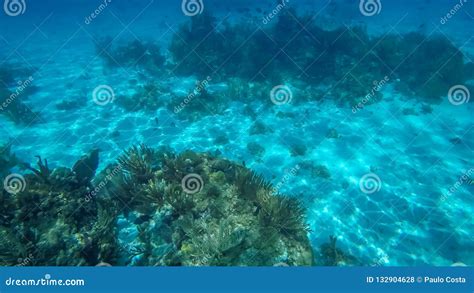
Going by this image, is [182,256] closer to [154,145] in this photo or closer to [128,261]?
[128,261]

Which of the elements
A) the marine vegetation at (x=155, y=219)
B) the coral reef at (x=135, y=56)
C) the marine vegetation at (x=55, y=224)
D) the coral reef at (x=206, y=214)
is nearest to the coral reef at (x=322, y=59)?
the coral reef at (x=135, y=56)

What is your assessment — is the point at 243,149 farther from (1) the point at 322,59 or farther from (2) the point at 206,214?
(1) the point at 322,59

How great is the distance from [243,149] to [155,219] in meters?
4.93

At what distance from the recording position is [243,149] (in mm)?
12422

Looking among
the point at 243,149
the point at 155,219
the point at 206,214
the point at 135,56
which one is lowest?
the point at 155,219

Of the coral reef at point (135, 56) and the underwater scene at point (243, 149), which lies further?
the coral reef at point (135, 56)

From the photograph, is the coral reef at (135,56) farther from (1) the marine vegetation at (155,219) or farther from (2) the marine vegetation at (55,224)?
(2) the marine vegetation at (55,224)

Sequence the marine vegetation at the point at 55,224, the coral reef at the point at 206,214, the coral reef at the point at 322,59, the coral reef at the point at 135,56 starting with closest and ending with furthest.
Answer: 1. the marine vegetation at the point at 55,224
2. the coral reef at the point at 206,214
3. the coral reef at the point at 322,59
4. the coral reef at the point at 135,56

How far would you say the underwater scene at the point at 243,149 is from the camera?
790cm

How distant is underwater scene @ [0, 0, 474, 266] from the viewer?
790 centimetres

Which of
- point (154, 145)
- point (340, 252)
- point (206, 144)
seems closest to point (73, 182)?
point (154, 145)

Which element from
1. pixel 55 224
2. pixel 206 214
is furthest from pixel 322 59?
pixel 55 224

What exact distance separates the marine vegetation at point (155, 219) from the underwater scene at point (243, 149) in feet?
0.11

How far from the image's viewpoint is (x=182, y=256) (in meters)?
7.34
